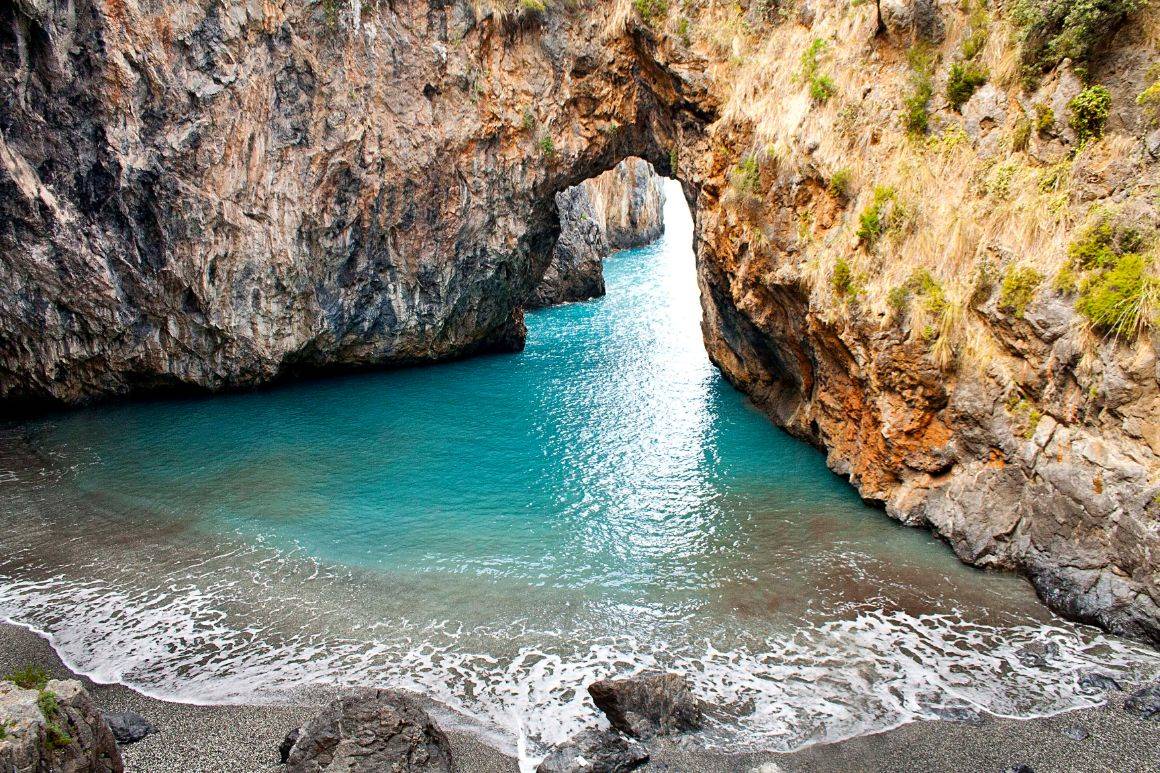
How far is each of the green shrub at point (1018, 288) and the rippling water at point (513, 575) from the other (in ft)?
17.2

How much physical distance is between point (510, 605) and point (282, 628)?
4.24m

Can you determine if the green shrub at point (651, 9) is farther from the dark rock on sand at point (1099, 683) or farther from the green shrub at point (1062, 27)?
the dark rock on sand at point (1099, 683)

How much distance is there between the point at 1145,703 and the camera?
10680mm

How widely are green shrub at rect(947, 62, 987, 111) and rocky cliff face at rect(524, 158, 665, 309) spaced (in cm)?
2275

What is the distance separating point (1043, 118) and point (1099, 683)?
1123cm

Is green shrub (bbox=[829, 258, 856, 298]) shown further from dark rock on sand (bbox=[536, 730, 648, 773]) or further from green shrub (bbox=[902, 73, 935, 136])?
dark rock on sand (bbox=[536, 730, 648, 773])

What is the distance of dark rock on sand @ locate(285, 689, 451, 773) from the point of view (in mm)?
9531

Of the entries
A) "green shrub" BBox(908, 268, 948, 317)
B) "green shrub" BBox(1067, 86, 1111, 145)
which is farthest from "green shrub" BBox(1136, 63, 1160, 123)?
"green shrub" BBox(908, 268, 948, 317)

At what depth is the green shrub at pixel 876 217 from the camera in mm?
17250

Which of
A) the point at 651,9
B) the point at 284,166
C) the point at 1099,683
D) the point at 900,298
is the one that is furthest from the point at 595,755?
the point at 284,166

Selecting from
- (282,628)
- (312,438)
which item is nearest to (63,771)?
(282,628)

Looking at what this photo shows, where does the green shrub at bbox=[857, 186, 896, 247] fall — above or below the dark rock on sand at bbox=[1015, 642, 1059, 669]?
above

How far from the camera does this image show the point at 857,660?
1227cm

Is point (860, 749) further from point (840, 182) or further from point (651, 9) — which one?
point (651, 9)
